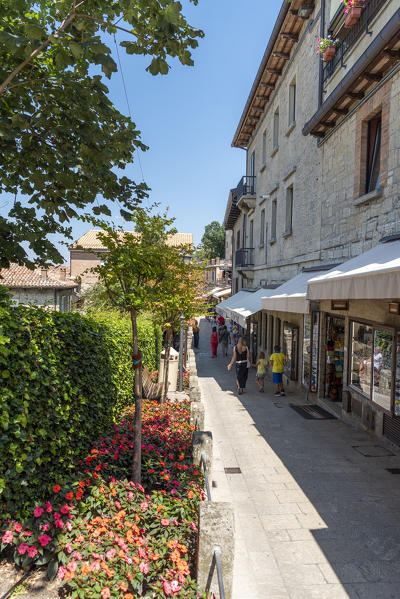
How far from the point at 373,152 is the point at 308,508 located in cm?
740

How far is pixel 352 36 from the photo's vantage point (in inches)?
362

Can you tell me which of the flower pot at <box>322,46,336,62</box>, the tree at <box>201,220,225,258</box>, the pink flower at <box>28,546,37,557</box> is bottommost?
the pink flower at <box>28,546,37,557</box>

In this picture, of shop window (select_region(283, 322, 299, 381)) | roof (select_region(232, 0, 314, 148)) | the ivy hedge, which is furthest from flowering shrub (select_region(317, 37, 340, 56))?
the ivy hedge

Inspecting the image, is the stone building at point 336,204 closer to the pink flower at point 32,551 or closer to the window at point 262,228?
the window at point 262,228

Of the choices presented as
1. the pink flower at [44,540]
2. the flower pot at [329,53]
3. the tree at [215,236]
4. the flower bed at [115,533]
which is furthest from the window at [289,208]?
the tree at [215,236]

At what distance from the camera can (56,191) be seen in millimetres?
5801

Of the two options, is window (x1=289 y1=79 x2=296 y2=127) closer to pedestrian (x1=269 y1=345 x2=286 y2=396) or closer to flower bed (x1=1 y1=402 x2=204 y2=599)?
pedestrian (x1=269 y1=345 x2=286 y2=396)

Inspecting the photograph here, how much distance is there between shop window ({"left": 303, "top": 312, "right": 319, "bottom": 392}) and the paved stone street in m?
2.06

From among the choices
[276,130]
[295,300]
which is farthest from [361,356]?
[276,130]

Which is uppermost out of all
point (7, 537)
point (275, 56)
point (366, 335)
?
point (275, 56)

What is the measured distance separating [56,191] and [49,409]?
10.4 feet

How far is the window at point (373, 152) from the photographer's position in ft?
28.3

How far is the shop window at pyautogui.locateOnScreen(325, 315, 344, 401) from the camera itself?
35.0 ft

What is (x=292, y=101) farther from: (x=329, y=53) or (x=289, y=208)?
(x=329, y=53)
